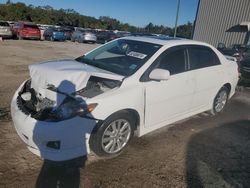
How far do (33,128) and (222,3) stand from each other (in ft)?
76.7

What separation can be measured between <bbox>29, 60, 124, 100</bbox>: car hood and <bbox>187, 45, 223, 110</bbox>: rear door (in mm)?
1773

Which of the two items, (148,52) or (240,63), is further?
(240,63)

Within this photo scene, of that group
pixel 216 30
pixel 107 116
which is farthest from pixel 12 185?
pixel 216 30

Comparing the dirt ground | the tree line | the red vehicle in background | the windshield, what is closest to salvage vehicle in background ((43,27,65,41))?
the red vehicle in background

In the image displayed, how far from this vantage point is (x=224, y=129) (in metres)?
5.54

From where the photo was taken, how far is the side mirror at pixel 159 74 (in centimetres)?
402

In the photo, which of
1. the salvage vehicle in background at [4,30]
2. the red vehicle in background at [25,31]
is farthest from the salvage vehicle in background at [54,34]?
the salvage vehicle in background at [4,30]

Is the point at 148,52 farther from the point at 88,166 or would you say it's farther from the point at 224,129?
the point at 224,129

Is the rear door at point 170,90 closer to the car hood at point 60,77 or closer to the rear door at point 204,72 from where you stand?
the rear door at point 204,72

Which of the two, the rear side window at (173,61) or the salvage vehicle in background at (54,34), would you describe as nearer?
the rear side window at (173,61)

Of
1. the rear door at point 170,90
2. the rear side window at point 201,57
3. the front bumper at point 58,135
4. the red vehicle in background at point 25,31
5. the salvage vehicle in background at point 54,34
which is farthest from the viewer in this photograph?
the salvage vehicle in background at point 54,34

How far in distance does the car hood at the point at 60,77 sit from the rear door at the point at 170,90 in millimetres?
628

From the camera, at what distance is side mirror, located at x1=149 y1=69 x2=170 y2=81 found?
13.2 feet

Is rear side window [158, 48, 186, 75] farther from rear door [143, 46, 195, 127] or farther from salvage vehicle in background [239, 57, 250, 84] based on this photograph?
salvage vehicle in background [239, 57, 250, 84]
